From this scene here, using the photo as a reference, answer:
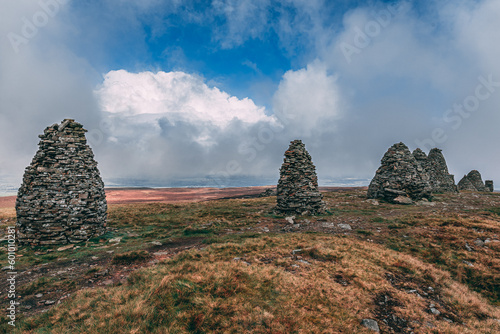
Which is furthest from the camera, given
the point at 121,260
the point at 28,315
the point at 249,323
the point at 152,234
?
the point at 152,234

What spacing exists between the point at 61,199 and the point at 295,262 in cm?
1590

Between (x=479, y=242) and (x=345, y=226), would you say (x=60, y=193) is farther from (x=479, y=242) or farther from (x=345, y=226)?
(x=479, y=242)

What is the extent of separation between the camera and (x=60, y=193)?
13805mm

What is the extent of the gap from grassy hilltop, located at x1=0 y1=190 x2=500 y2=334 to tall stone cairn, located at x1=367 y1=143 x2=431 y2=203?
43.9ft

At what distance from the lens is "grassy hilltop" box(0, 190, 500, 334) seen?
5586 mm

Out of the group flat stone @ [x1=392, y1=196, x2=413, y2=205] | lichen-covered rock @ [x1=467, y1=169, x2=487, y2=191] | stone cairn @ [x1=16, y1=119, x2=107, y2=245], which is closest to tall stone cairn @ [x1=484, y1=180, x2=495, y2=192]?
lichen-covered rock @ [x1=467, y1=169, x2=487, y2=191]

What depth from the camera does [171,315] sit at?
554cm

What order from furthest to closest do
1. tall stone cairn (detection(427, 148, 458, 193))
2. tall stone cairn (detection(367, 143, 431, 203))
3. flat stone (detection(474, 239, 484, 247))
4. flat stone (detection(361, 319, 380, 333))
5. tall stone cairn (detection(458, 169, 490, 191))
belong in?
tall stone cairn (detection(458, 169, 490, 191)), tall stone cairn (detection(427, 148, 458, 193)), tall stone cairn (detection(367, 143, 431, 203)), flat stone (detection(474, 239, 484, 247)), flat stone (detection(361, 319, 380, 333))

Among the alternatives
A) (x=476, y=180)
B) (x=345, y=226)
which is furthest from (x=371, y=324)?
(x=476, y=180)

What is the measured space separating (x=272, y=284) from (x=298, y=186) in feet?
50.9

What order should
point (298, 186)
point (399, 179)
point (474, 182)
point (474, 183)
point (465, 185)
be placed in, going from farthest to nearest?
point (474, 182) → point (474, 183) → point (465, 185) → point (399, 179) → point (298, 186)

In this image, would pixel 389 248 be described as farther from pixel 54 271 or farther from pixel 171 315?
pixel 54 271

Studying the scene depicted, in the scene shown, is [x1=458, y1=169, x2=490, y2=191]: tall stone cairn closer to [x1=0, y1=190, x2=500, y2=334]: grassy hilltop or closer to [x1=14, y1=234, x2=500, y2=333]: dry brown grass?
[x1=0, y1=190, x2=500, y2=334]: grassy hilltop

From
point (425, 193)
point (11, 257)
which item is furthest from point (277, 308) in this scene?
point (425, 193)
